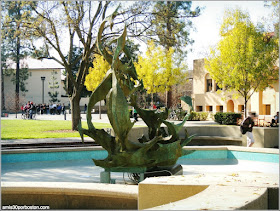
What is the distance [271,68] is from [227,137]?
10502 millimetres

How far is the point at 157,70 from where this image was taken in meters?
34.7

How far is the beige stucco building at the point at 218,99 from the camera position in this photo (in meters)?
32.2

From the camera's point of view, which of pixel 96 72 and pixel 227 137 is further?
pixel 96 72

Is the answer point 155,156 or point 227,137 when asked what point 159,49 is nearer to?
point 227,137

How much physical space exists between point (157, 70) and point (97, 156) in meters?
22.4

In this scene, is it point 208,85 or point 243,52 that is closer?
point 243,52

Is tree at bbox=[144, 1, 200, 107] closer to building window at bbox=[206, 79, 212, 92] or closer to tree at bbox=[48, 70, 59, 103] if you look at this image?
building window at bbox=[206, 79, 212, 92]

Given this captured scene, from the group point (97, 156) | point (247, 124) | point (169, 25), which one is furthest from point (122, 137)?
point (169, 25)

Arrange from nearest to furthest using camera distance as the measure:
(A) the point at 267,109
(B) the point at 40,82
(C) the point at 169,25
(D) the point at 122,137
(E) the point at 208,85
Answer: (D) the point at 122,137 → (C) the point at 169,25 → (A) the point at 267,109 → (E) the point at 208,85 → (B) the point at 40,82

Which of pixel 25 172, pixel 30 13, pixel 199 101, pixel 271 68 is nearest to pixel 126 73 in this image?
pixel 25 172

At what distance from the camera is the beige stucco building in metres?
32.2

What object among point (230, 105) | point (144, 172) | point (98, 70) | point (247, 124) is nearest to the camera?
point (144, 172)

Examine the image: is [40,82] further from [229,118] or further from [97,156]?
[97,156]

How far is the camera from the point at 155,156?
839 cm
